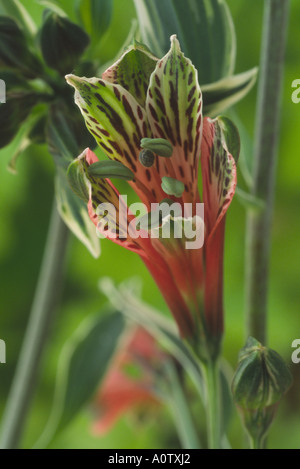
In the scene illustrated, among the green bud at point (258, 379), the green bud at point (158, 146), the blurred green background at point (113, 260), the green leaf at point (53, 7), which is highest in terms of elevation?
the blurred green background at point (113, 260)

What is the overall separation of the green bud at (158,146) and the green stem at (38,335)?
0.14m

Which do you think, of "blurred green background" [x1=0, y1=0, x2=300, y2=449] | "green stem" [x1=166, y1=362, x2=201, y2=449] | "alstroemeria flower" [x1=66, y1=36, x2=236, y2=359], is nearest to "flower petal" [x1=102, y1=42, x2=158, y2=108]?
"alstroemeria flower" [x1=66, y1=36, x2=236, y2=359]

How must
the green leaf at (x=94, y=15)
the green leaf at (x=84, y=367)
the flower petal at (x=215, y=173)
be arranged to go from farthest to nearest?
the green leaf at (x=84, y=367), the green leaf at (x=94, y=15), the flower petal at (x=215, y=173)

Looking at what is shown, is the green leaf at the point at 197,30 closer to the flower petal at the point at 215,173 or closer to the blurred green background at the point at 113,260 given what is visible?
the flower petal at the point at 215,173

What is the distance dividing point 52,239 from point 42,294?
0.04 m

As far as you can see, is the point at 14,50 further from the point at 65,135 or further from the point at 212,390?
the point at 212,390

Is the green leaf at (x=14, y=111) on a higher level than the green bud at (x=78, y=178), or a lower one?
higher

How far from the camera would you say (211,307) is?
1.02ft

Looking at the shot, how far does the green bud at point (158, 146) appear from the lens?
27 cm

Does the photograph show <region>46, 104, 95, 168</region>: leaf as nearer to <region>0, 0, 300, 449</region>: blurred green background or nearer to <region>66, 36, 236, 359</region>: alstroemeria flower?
<region>66, 36, 236, 359</region>: alstroemeria flower

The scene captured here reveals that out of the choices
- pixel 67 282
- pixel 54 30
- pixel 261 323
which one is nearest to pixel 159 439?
pixel 67 282

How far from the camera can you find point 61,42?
0.33m

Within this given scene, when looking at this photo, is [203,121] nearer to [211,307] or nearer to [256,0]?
[211,307]

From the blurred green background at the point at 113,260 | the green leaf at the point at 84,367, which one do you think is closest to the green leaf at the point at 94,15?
the green leaf at the point at 84,367
